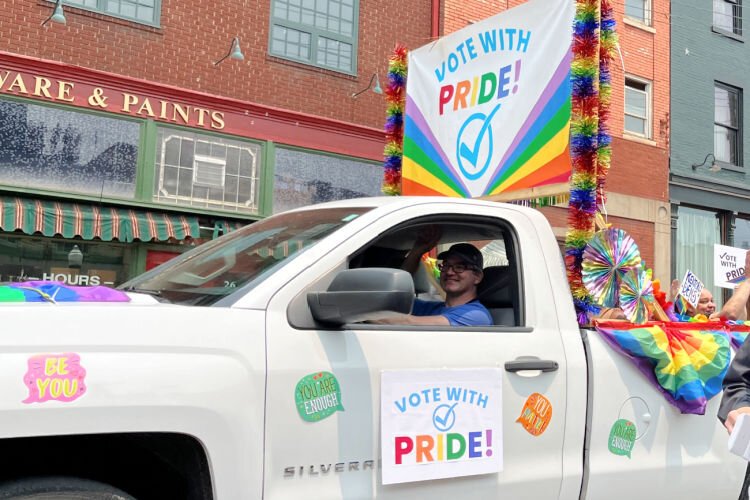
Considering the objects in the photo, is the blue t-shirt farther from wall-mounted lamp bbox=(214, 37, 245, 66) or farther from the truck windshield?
wall-mounted lamp bbox=(214, 37, 245, 66)

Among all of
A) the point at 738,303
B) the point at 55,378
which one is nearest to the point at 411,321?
the point at 55,378

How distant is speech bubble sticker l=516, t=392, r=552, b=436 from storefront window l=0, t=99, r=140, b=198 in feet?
27.9

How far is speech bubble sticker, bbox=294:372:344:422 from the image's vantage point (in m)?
2.56

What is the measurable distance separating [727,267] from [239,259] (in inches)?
289

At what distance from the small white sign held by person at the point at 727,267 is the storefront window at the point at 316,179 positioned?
5779 mm

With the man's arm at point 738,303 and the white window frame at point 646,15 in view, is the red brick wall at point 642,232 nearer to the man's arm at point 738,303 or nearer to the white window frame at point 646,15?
the white window frame at point 646,15

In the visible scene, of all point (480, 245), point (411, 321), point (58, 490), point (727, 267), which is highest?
point (727, 267)

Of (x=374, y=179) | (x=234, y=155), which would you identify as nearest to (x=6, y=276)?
(x=234, y=155)

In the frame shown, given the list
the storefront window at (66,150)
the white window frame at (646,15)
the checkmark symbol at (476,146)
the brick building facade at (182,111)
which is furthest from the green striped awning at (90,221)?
the white window frame at (646,15)

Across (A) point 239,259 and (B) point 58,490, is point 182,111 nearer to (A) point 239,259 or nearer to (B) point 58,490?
(A) point 239,259

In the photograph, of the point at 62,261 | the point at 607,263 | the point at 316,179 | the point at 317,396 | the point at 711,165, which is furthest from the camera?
the point at 711,165

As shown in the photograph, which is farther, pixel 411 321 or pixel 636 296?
pixel 636 296

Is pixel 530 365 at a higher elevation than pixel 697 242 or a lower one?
lower

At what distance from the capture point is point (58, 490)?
2.18 m
